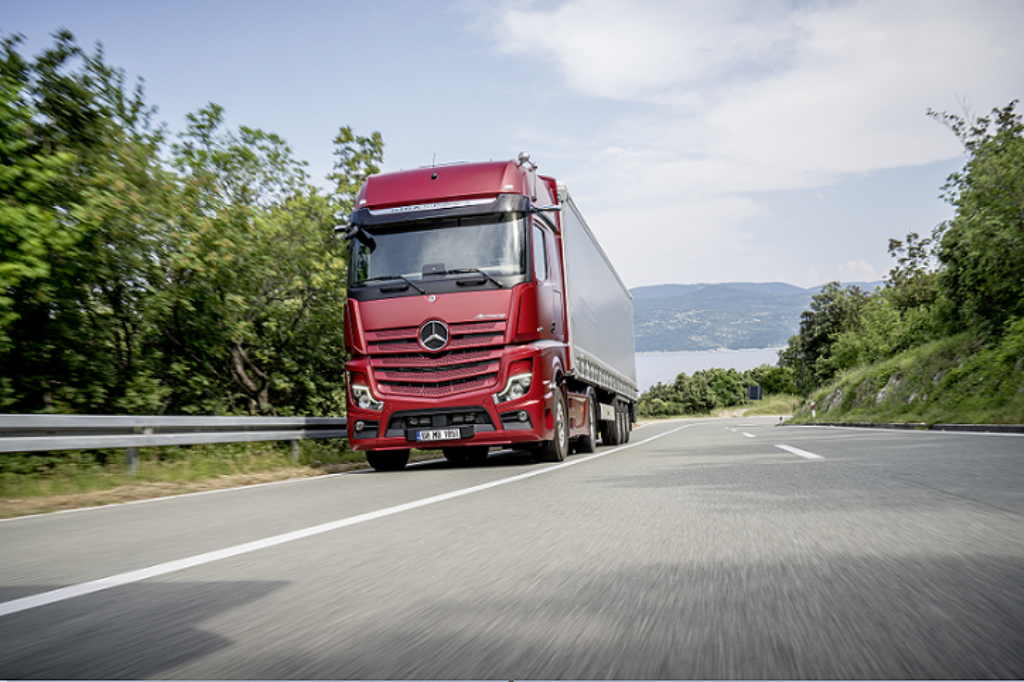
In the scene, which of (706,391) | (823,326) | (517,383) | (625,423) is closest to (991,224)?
(625,423)

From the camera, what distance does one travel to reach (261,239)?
14.2 m

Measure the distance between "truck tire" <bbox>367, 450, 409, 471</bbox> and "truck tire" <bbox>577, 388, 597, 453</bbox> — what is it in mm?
3894

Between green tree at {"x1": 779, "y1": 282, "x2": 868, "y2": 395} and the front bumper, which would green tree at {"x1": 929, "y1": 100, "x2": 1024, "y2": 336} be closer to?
the front bumper

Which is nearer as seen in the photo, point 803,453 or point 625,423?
point 803,453

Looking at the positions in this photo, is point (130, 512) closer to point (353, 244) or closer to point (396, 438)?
point (396, 438)

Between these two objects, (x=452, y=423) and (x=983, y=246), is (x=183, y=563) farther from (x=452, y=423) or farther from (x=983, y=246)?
(x=983, y=246)

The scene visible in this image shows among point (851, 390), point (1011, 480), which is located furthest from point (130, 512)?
point (851, 390)

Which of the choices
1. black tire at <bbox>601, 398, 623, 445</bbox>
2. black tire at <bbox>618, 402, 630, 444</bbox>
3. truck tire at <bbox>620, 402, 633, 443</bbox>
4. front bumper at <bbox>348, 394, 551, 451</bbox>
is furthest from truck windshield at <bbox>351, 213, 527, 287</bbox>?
truck tire at <bbox>620, 402, 633, 443</bbox>

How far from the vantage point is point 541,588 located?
3148mm

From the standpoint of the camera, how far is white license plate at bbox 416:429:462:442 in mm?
10383

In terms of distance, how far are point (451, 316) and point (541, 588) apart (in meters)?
7.41

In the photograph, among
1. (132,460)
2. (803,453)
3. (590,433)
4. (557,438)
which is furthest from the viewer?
(590,433)

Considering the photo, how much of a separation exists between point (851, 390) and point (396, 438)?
3216 centimetres

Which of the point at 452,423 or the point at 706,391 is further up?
the point at 706,391
